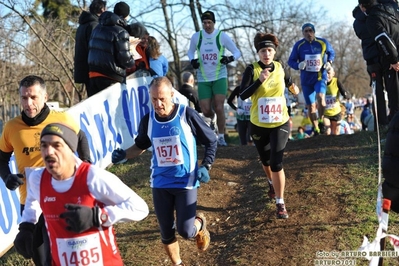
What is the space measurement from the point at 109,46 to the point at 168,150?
3925mm

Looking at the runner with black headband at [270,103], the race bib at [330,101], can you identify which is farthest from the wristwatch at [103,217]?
the race bib at [330,101]

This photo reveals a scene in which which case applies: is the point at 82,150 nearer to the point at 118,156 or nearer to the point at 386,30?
the point at 118,156

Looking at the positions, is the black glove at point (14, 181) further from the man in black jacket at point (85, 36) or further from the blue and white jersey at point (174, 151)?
the man in black jacket at point (85, 36)

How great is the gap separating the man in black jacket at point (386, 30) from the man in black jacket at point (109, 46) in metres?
3.77

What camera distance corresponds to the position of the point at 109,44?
907cm

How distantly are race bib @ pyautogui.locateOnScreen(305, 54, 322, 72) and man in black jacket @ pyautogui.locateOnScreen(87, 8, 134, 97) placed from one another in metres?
3.78


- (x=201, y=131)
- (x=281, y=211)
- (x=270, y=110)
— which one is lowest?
(x=281, y=211)

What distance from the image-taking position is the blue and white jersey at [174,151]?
5.56 meters

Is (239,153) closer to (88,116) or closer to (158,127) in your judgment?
(88,116)

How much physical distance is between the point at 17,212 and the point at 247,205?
9.91 feet

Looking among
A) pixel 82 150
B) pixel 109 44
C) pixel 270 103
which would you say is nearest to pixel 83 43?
pixel 109 44

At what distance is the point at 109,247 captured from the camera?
380 centimetres

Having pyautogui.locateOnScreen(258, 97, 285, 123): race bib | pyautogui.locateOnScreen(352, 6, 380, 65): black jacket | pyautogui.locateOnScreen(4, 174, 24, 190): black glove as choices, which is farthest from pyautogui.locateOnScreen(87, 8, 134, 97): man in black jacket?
pyautogui.locateOnScreen(4, 174, 24, 190): black glove

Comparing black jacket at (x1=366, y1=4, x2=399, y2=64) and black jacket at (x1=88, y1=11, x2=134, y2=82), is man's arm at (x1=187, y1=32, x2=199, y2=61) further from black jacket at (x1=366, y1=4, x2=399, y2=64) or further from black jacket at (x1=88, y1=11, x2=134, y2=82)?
black jacket at (x1=366, y1=4, x2=399, y2=64)
